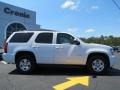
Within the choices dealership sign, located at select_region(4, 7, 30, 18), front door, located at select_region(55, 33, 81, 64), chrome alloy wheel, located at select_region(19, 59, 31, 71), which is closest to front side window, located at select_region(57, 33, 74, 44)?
front door, located at select_region(55, 33, 81, 64)

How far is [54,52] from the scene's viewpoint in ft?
39.6

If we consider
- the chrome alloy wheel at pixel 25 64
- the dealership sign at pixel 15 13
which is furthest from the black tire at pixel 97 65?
the dealership sign at pixel 15 13

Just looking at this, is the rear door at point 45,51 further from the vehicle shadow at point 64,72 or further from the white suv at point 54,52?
the vehicle shadow at point 64,72

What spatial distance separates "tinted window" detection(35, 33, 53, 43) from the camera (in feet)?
40.4

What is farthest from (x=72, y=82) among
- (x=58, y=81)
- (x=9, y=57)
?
(x=9, y=57)

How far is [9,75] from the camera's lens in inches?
460

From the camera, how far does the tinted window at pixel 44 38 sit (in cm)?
1230

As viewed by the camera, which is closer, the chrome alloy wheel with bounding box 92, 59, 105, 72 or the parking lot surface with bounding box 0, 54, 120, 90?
the parking lot surface with bounding box 0, 54, 120, 90

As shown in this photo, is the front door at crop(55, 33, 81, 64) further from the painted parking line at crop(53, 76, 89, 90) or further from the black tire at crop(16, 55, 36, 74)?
the painted parking line at crop(53, 76, 89, 90)

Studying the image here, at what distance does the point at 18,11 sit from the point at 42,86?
43.9 metres

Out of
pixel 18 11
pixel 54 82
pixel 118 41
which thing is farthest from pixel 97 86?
pixel 118 41

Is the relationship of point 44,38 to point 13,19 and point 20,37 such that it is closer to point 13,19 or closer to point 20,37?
point 20,37

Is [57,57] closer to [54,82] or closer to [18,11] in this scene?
[54,82]

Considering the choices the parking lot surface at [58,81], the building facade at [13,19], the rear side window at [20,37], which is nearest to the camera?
the parking lot surface at [58,81]
